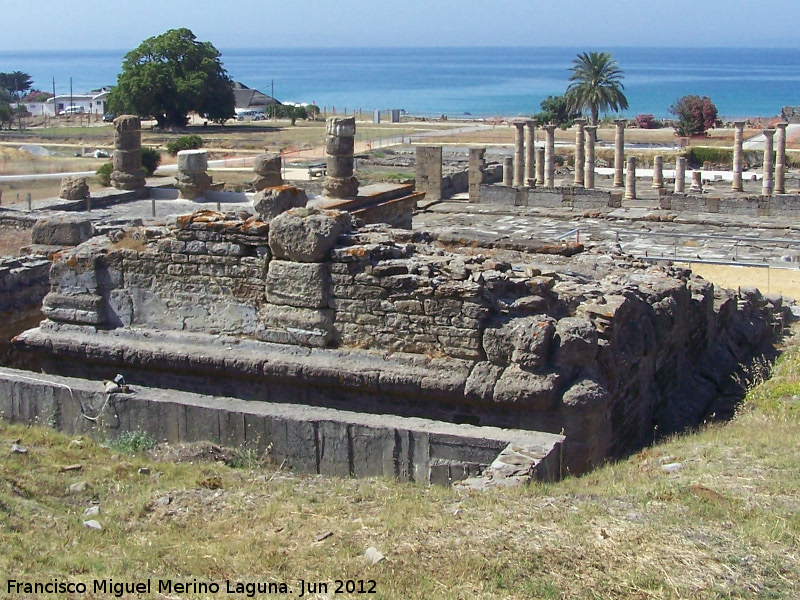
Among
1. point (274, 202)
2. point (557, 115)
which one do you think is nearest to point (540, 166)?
point (557, 115)

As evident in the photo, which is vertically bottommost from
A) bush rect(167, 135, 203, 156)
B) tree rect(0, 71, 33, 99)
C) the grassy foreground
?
the grassy foreground

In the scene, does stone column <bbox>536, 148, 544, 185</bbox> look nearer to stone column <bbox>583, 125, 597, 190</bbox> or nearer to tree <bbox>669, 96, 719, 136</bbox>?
stone column <bbox>583, 125, 597, 190</bbox>

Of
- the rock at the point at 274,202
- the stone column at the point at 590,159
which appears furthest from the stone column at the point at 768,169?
the rock at the point at 274,202

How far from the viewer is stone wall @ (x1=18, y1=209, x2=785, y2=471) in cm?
841

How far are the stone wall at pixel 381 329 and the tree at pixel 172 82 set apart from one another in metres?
53.5

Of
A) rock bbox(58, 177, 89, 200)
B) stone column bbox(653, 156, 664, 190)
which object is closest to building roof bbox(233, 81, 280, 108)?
stone column bbox(653, 156, 664, 190)

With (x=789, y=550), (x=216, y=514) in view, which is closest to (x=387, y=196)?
(x=216, y=514)

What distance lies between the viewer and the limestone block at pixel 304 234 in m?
9.21

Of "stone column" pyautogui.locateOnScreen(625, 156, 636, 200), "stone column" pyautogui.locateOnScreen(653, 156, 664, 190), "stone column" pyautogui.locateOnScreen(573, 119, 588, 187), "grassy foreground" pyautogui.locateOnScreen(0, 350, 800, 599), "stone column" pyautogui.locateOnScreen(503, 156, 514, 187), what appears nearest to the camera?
"grassy foreground" pyautogui.locateOnScreen(0, 350, 800, 599)

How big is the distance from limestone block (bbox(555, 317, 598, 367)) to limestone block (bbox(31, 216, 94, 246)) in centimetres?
717

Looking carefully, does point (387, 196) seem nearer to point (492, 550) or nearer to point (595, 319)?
point (595, 319)

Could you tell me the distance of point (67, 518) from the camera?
6.31 metres

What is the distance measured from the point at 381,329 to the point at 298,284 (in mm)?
918

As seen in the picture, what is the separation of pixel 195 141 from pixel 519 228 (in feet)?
70.9
